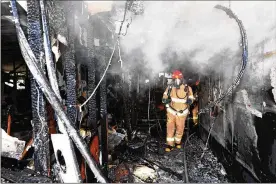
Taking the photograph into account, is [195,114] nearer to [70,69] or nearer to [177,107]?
[177,107]

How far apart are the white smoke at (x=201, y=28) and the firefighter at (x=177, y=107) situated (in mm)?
1160

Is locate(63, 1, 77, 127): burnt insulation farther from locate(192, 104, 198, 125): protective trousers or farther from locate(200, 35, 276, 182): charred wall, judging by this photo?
locate(192, 104, 198, 125): protective trousers

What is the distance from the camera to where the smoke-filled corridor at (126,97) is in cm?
314

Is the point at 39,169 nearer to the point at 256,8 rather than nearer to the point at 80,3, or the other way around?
the point at 80,3

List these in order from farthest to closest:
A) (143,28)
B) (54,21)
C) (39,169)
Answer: (143,28) → (54,21) → (39,169)

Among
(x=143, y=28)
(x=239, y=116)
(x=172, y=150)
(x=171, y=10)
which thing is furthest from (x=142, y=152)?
(x=171, y=10)

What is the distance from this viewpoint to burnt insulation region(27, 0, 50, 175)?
298cm

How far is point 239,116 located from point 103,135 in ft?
10.7

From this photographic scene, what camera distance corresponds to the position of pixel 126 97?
8828 millimetres

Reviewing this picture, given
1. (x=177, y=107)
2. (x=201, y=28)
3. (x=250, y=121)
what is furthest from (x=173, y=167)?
(x=201, y=28)

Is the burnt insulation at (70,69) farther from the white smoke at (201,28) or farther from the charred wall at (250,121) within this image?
the charred wall at (250,121)

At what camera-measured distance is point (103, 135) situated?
521 cm

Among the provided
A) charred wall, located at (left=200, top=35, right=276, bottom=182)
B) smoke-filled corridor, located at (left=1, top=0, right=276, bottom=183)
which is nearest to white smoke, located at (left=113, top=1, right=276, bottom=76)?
smoke-filled corridor, located at (left=1, top=0, right=276, bottom=183)

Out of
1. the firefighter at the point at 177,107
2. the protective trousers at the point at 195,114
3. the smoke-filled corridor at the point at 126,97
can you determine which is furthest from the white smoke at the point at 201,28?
the protective trousers at the point at 195,114
